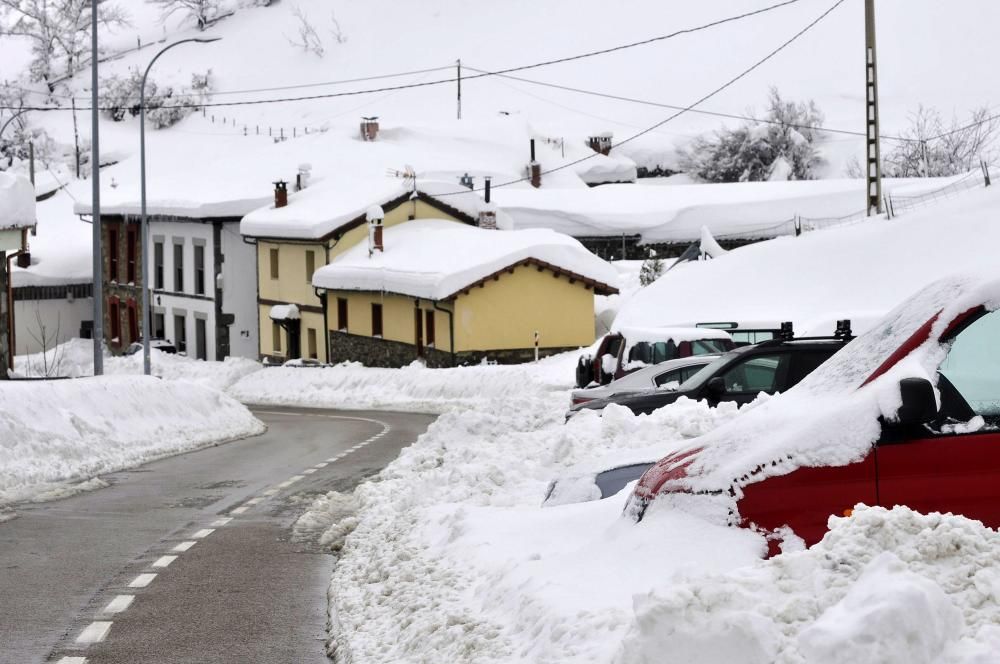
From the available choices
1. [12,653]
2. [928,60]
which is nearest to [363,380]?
[12,653]

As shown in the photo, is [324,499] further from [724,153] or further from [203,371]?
[724,153]

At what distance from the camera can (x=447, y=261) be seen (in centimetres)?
5003

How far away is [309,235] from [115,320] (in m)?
20.4

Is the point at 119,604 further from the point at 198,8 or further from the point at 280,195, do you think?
the point at 198,8

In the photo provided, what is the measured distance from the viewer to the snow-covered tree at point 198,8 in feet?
572

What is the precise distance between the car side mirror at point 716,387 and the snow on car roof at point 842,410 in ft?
27.9

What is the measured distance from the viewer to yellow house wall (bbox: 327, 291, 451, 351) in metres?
50.5

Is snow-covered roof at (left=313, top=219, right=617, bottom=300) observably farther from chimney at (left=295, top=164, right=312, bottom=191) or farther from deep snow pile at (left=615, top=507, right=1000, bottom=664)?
deep snow pile at (left=615, top=507, right=1000, bottom=664)

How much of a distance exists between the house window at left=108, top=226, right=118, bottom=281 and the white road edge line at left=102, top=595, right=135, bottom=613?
207 feet

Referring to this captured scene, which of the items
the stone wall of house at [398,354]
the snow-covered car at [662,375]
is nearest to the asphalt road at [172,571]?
the snow-covered car at [662,375]

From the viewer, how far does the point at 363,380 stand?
50.4 metres

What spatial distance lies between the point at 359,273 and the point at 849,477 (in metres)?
46.4

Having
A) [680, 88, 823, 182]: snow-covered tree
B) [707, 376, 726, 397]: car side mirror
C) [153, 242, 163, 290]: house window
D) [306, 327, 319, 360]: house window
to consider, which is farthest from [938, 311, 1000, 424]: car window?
[680, 88, 823, 182]: snow-covered tree

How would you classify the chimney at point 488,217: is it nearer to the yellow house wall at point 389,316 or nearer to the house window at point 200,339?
the yellow house wall at point 389,316
